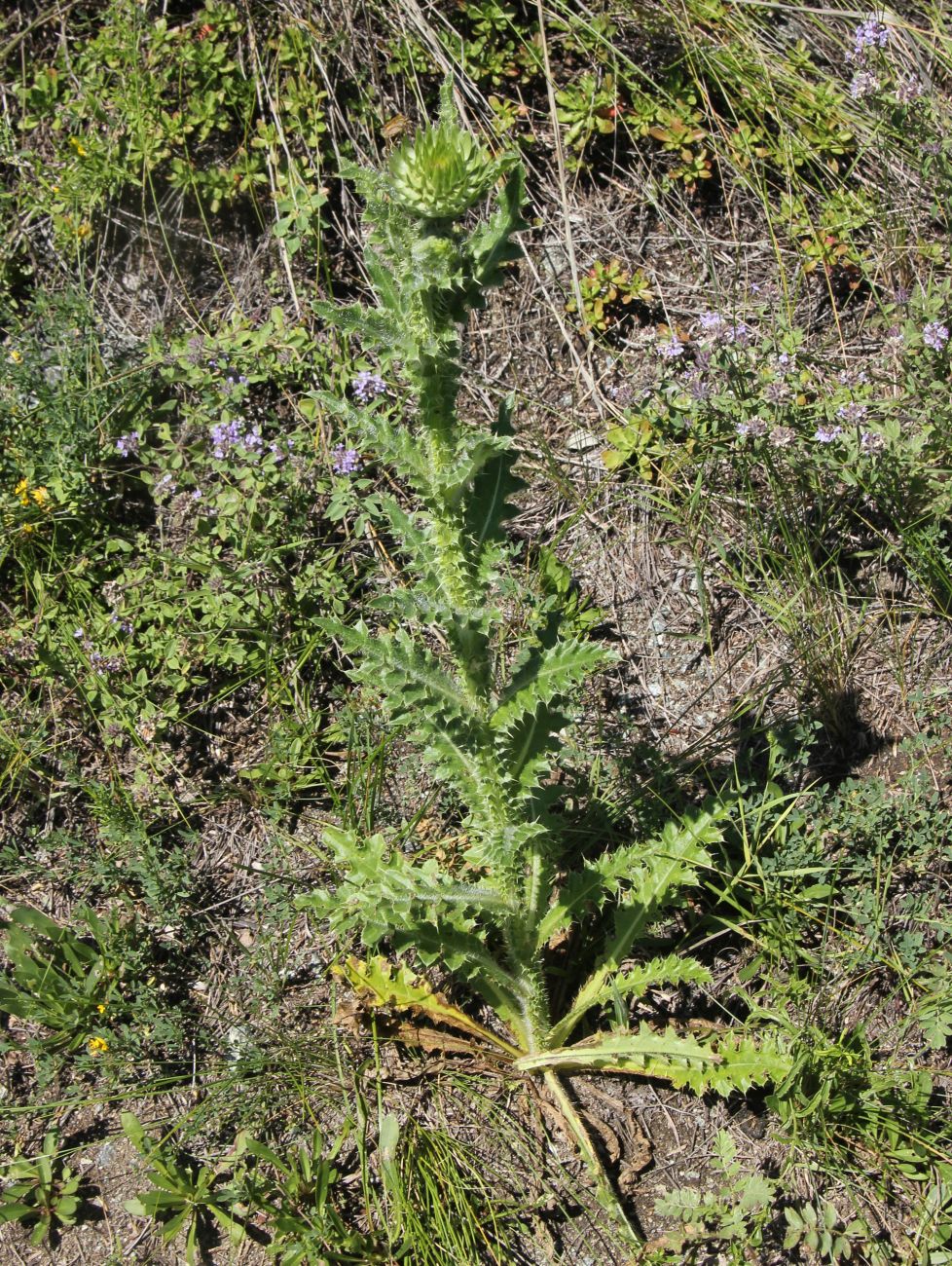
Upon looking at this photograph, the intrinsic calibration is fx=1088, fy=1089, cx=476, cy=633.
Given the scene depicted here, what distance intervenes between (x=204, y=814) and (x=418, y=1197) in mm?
1280

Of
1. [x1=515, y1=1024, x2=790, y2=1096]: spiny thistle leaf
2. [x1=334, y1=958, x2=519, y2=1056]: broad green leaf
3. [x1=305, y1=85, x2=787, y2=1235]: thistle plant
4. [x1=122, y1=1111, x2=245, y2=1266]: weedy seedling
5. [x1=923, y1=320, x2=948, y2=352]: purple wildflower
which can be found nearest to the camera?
[x1=305, y1=85, x2=787, y2=1235]: thistle plant

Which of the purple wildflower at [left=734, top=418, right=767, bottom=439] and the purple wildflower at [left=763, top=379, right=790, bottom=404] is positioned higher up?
the purple wildflower at [left=763, top=379, right=790, bottom=404]

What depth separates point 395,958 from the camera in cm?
308

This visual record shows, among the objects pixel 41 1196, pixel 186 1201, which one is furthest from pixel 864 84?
pixel 41 1196

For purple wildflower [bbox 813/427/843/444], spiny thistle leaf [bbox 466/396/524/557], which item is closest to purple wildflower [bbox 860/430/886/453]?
purple wildflower [bbox 813/427/843/444]

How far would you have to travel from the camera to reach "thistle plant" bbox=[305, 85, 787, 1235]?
200cm

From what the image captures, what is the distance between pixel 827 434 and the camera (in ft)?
10.7

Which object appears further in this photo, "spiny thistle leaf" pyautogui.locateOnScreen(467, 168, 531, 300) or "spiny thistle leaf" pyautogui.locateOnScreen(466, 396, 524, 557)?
"spiny thistle leaf" pyautogui.locateOnScreen(466, 396, 524, 557)

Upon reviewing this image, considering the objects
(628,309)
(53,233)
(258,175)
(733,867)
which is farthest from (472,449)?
(53,233)

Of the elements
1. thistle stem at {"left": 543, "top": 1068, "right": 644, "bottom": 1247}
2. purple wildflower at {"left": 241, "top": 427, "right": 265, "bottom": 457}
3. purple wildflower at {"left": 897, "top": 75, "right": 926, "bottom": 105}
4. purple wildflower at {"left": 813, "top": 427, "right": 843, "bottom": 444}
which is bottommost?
thistle stem at {"left": 543, "top": 1068, "right": 644, "bottom": 1247}

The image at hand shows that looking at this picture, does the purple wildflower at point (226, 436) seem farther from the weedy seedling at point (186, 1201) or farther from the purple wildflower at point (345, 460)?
the weedy seedling at point (186, 1201)

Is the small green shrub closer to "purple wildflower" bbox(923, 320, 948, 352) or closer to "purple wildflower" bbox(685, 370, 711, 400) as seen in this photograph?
"purple wildflower" bbox(685, 370, 711, 400)

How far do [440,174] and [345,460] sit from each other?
1605 mm

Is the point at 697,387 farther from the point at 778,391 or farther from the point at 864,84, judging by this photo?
the point at 864,84
